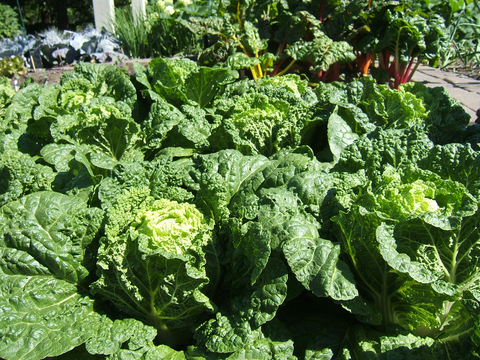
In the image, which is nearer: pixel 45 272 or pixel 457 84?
pixel 45 272

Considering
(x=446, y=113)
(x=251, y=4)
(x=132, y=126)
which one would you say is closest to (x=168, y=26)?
(x=251, y=4)

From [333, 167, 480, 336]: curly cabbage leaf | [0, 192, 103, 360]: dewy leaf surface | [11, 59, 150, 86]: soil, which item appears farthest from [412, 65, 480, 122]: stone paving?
[11, 59, 150, 86]: soil

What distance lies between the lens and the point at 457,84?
5430mm

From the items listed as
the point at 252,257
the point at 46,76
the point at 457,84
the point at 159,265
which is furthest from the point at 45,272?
the point at 457,84

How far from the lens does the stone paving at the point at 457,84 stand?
15.2 feet

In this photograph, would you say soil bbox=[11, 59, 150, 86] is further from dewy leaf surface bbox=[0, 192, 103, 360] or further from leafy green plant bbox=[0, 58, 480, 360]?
dewy leaf surface bbox=[0, 192, 103, 360]

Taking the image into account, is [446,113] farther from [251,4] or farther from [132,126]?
[251,4]

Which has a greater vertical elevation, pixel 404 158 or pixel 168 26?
pixel 168 26

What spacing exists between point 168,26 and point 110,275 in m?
5.39

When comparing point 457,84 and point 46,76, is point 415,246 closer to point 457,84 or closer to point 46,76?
point 457,84

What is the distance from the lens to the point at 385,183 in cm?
223

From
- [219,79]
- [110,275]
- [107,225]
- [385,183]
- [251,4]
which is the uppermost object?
[251,4]

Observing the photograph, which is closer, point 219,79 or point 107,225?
point 107,225

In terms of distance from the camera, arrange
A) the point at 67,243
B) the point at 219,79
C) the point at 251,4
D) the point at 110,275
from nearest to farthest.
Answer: the point at 110,275, the point at 67,243, the point at 219,79, the point at 251,4
